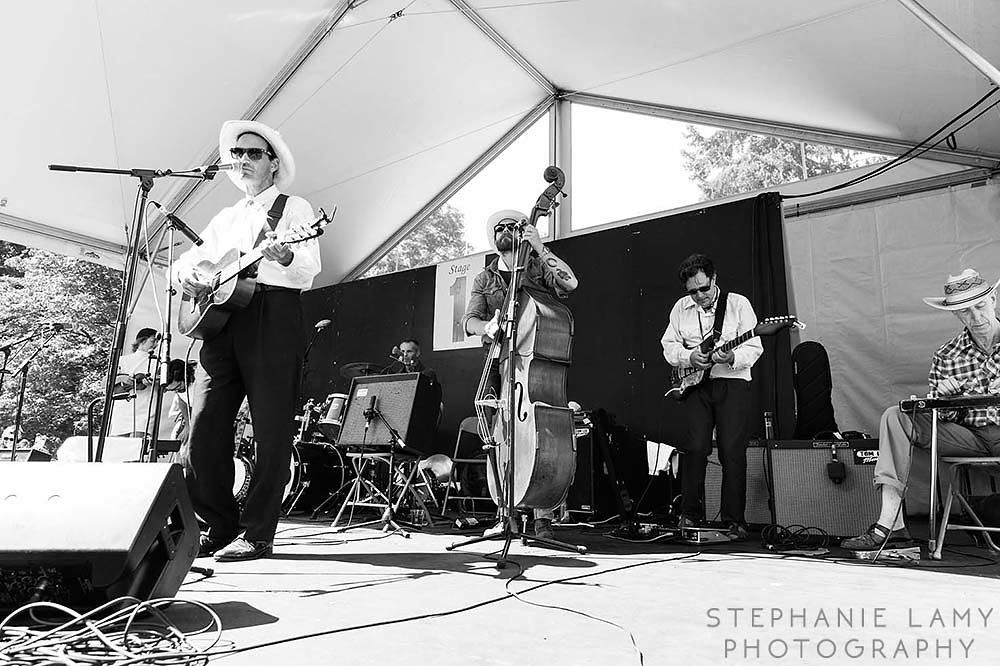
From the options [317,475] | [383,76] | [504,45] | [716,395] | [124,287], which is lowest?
[317,475]

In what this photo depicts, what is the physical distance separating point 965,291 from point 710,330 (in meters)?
1.29

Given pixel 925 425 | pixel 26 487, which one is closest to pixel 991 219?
pixel 925 425

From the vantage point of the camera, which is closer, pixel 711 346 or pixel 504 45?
pixel 711 346

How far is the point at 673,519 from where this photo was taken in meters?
5.11

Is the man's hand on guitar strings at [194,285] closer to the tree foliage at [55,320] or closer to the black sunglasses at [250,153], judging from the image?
the black sunglasses at [250,153]

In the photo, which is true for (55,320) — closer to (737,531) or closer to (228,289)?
(228,289)

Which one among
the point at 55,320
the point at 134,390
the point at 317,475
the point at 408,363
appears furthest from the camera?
the point at 55,320

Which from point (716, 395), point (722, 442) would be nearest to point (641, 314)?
point (716, 395)

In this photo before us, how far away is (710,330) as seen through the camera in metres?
4.39

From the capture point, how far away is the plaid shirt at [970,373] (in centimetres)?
360

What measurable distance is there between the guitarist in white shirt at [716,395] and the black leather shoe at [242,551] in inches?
93.4

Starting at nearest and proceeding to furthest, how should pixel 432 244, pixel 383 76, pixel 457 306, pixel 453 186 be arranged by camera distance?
pixel 383 76 → pixel 457 306 → pixel 453 186 → pixel 432 244

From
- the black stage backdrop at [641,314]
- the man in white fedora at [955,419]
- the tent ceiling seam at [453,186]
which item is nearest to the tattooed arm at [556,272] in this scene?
the man in white fedora at [955,419]

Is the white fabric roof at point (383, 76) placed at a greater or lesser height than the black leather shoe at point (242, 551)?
greater
